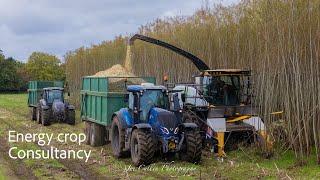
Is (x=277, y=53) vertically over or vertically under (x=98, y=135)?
over

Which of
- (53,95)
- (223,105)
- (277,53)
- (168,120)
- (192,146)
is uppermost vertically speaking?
(277,53)

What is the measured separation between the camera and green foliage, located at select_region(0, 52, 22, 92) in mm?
55625

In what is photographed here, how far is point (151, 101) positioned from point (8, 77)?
49.0 m

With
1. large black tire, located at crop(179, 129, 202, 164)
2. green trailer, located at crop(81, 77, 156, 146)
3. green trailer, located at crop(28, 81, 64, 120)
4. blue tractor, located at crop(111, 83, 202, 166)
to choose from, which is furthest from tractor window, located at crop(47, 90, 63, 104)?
large black tire, located at crop(179, 129, 202, 164)

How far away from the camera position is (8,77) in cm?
5578

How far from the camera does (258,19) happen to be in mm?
10875

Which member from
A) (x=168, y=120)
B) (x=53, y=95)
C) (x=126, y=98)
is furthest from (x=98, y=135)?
(x=53, y=95)

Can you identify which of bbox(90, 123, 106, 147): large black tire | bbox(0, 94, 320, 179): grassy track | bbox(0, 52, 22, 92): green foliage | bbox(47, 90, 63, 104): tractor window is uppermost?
bbox(0, 52, 22, 92): green foliage

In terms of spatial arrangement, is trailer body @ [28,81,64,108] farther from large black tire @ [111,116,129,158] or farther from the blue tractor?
the blue tractor

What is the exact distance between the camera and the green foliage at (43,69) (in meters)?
64.1

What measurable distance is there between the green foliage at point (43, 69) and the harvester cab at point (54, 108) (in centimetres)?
4383

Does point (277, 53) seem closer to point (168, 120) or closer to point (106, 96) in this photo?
point (168, 120)

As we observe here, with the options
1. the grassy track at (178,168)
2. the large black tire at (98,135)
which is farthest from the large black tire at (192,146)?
the large black tire at (98,135)

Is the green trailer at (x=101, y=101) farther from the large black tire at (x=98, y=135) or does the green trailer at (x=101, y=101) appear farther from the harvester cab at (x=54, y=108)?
the harvester cab at (x=54, y=108)
